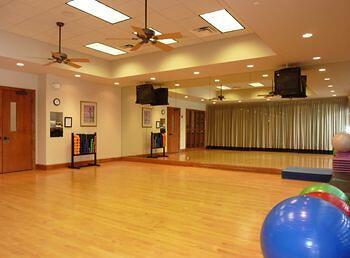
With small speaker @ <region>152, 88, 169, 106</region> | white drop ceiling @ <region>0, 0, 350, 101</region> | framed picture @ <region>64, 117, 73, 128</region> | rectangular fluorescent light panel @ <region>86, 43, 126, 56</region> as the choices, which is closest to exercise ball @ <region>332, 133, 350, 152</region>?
white drop ceiling @ <region>0, 0, 350, 101</region>

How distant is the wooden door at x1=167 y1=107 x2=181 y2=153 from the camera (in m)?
11.3

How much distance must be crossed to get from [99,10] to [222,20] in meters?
2.44

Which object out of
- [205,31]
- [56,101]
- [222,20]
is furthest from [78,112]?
[222,20]

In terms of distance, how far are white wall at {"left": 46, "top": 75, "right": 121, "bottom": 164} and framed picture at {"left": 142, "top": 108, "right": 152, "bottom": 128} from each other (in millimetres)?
932

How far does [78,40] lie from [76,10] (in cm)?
178

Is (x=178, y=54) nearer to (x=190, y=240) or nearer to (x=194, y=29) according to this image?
(x=194, y=29)

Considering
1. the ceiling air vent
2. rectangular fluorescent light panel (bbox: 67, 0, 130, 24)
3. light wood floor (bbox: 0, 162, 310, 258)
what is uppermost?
rectangular fluorescent light panel (bbox: 67, 0, 130, 24)

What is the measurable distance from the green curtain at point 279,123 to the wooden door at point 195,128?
410mm

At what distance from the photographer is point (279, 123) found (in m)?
13.2

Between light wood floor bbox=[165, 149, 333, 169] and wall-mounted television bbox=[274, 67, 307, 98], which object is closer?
wall-mounted television bbox=[274, 67, 307, 98]

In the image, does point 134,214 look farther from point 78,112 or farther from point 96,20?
point 78,112

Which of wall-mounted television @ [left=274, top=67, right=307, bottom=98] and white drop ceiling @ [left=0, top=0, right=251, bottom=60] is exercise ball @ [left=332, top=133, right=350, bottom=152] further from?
white drop ceiling @ [left=0, top=0, right=251, bottom=60]

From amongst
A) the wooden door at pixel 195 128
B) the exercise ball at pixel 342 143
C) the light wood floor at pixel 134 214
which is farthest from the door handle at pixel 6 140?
the exercise ball at pixel 342 143

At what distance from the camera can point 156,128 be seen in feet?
35.6
